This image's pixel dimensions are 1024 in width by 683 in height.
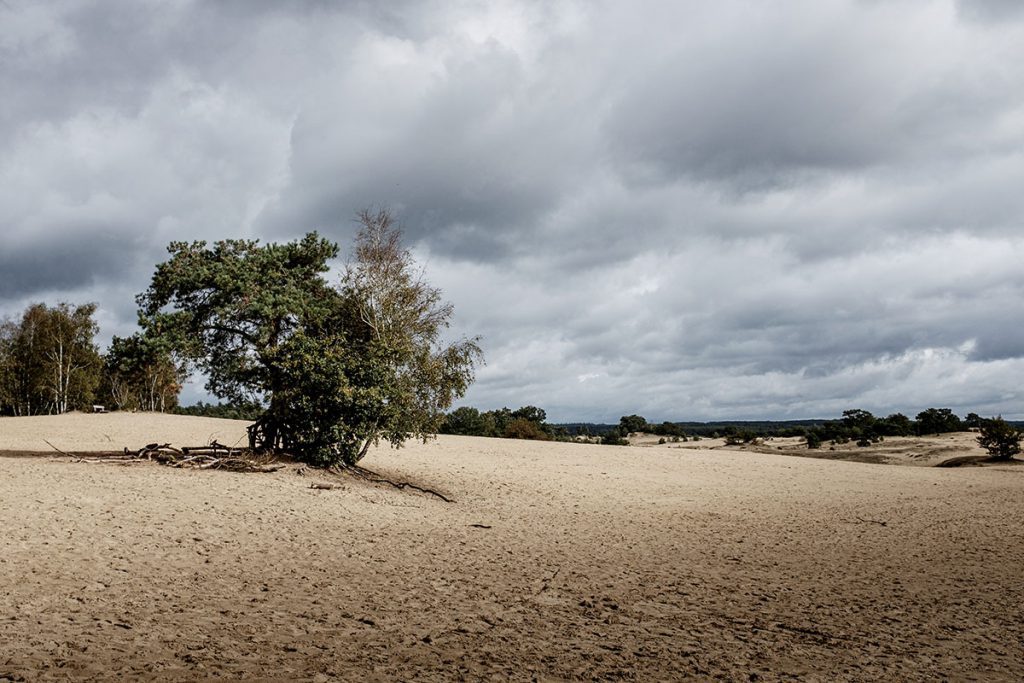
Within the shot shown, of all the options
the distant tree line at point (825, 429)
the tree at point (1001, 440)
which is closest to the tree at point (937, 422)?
the distant tree line at point (825, 429)

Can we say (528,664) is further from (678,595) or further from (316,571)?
(316,571)

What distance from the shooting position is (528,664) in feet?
22.7

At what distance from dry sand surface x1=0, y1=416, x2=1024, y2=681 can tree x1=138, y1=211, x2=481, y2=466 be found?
190cm

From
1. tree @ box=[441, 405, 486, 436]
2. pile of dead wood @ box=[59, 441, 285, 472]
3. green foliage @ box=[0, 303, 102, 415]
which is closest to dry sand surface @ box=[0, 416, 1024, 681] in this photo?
pile of dead wood @ box=[59, 441, 285, 472]

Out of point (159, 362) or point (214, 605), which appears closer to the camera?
point (214, 605)

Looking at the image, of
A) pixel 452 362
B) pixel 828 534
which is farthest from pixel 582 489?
pixel 828 534

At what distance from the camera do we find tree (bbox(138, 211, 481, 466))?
20344 millimetres

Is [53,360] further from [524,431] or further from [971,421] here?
[971,421]

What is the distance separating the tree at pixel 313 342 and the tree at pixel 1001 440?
3563cm

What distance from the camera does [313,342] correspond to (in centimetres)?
2039

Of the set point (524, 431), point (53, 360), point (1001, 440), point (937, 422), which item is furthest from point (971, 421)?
point (53, 360)

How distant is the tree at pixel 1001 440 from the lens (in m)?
40.8

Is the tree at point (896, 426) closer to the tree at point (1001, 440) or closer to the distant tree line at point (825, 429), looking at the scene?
the distant tree line at point (825, 429)

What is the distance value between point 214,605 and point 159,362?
13766mm
